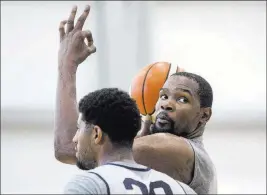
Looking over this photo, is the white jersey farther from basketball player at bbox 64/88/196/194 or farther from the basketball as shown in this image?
the basketball

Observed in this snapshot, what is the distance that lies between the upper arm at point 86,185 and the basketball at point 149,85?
3.26 feet

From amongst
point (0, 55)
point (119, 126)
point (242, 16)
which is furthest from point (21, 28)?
point (119, 126)

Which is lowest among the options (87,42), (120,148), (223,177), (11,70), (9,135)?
(223,177)

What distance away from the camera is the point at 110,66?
682cm

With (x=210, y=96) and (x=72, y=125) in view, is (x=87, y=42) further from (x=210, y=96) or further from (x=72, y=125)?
(x=210, y=96)

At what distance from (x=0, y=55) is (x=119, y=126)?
5.09 meters

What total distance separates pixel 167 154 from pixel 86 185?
0.66 meters

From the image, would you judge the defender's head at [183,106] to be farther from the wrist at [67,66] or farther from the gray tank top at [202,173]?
the wrist at [67,66]

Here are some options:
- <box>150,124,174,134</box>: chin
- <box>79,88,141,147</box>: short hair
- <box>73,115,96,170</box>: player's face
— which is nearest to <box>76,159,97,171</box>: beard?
<box>73,115,96,170</box>: player's face

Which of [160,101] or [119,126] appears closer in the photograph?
[119,126]

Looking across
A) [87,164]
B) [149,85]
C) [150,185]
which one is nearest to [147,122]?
[149,85]

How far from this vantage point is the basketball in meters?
2.86

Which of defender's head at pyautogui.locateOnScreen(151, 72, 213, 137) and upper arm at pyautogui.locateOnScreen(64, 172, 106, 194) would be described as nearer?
upper arm at pyautogui.locateOnScreen(64, 172, 106, 194)

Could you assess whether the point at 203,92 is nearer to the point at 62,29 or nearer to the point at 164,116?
the point at 164,116
